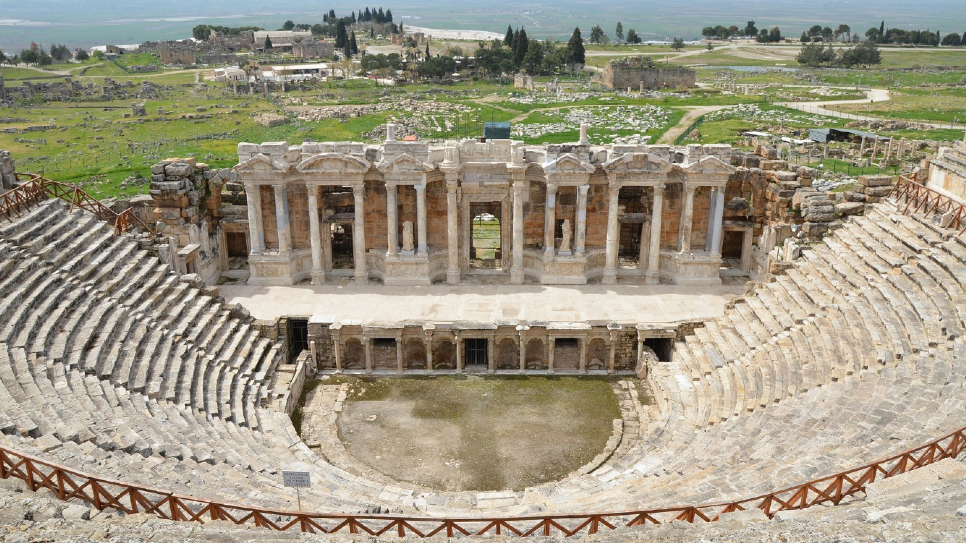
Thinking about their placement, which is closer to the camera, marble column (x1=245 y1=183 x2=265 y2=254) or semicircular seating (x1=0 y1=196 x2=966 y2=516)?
semicircular seating (x1=0 y1=196 x2=966 y2=516)

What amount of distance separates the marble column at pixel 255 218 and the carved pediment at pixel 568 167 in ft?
33.6

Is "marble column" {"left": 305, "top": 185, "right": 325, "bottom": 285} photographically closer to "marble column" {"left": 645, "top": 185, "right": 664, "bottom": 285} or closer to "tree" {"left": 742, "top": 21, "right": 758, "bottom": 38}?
"marble column" {"left": 645, "top": 185, "right": 664, "bottom": 285}

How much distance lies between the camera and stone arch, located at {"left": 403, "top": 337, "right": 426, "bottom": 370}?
25906 millimetres

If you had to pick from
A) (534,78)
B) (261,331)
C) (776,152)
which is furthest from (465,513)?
(534,78)

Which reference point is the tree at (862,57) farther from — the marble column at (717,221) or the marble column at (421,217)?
the marble column at (421,217)

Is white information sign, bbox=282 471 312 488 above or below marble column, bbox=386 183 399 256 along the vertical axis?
below

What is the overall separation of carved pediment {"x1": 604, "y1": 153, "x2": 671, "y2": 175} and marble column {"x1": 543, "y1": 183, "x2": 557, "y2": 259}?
6.63 ft

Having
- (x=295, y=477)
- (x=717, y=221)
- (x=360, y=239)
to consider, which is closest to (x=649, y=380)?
(x=717, y=221)

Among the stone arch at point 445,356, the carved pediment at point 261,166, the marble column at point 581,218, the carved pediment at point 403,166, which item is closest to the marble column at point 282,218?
the carved pediment at point 261,166

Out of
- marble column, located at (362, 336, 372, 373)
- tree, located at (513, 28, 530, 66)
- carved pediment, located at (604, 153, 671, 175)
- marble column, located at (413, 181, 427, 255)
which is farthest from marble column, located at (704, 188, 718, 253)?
tree, located at (513, 28, 530, 66)

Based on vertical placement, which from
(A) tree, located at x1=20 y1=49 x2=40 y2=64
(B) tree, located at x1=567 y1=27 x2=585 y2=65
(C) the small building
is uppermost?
(B) tree, located at x1=567 y1=27 x2=585 y2=65

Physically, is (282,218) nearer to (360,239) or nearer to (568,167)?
(360,239)

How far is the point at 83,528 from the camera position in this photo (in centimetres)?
1104

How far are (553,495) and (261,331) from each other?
40.3 feet
